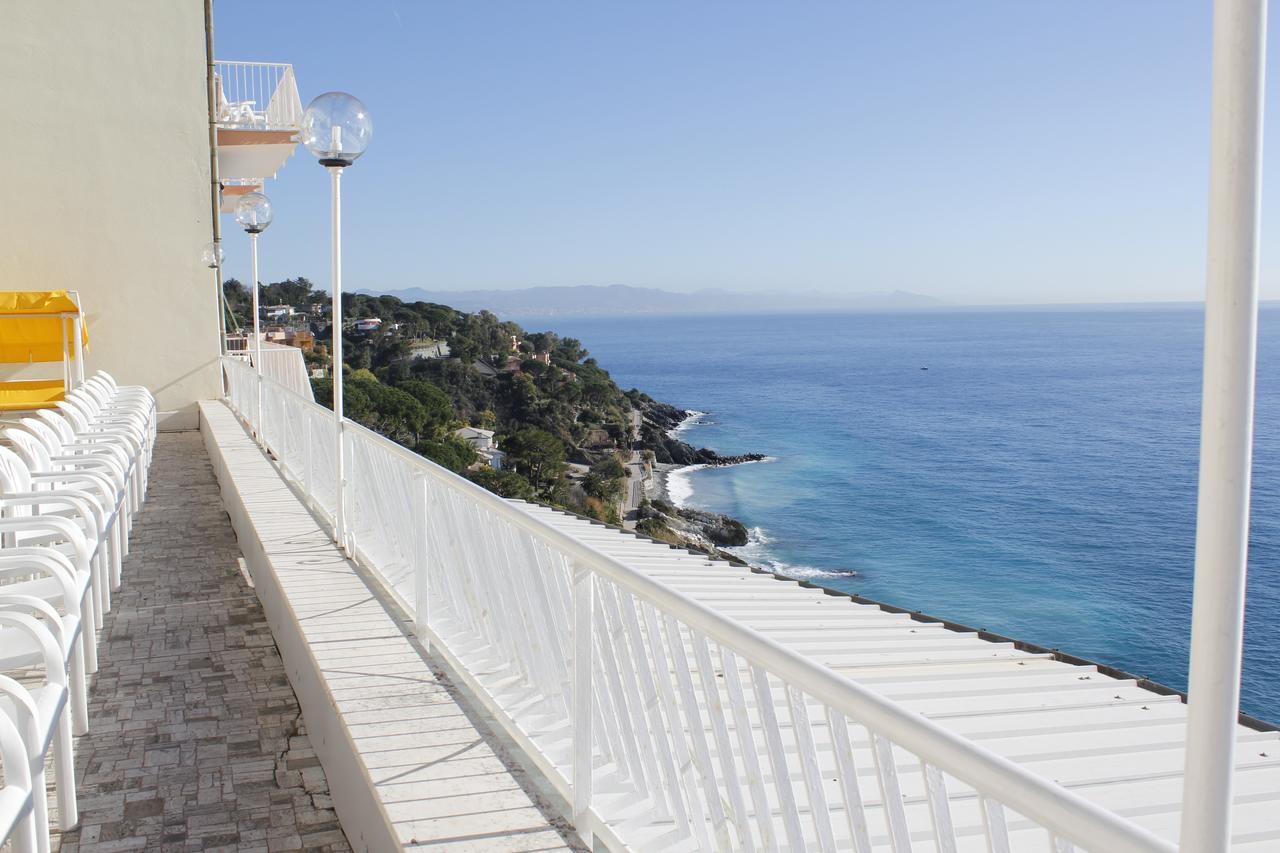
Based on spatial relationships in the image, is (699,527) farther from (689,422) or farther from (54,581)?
(54,581)

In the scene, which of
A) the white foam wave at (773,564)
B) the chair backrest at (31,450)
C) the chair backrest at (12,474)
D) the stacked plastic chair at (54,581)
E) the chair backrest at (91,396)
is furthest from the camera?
the white foam wave at (773,564)

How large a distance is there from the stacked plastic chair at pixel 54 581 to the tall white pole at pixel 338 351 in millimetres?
1134

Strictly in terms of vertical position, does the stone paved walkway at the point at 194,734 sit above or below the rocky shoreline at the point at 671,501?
above

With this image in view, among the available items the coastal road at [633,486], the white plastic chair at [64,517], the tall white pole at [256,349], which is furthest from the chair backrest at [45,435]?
the coastal road at [633,486]

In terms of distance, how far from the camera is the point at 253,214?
12.0 metres

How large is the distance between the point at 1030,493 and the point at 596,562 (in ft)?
214

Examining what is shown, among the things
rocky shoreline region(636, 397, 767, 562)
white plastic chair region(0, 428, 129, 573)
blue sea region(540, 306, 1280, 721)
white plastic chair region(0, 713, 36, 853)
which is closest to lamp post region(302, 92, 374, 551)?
white plastic chair region(0, 428, 129, 573)

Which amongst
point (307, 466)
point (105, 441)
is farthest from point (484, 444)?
point (105, 441)

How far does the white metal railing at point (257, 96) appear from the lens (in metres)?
15.5

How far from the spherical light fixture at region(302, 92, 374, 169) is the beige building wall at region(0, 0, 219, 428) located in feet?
30.4

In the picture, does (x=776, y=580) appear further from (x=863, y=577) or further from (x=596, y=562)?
(x=863, y=577)

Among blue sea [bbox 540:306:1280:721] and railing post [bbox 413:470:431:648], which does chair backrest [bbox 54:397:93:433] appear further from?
blue sea [bbox 540:306:1280:721]

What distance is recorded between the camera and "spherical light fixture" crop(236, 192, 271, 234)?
12.0 m

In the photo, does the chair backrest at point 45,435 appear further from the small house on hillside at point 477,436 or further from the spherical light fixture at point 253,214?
the small house on hillside at point 477,436
